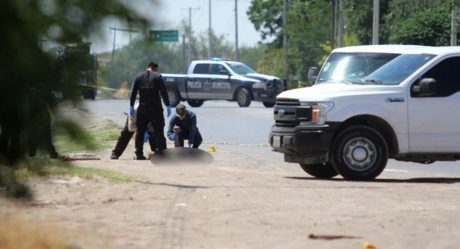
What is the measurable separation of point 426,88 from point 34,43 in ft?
31.9

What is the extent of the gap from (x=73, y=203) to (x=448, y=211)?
393 centimetres

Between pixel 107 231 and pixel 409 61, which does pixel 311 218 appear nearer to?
pixel 107 231

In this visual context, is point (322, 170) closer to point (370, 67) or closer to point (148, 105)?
point (370, 67)

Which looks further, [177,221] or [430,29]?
[430,29]

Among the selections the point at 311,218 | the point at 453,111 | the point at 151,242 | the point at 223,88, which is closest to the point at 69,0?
the point at 151,242

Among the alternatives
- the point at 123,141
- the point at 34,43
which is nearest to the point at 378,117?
the point at 123,141

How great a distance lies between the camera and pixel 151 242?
9180 millimetres

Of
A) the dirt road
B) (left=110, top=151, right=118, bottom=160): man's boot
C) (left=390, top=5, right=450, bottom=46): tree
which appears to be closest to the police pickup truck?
(left=390, top=5, right=450, bottom=46): tree

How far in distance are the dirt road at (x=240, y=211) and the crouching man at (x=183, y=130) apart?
4227 millimetres

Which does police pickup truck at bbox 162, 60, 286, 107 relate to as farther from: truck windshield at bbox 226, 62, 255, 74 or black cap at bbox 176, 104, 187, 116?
black cap at bbox 176, 104, 187, 116

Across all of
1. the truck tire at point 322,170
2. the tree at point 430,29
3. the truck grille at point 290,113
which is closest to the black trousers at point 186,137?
the truck tire at point 322,170

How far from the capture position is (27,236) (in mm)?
8359

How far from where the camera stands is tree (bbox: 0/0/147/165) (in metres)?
6.12

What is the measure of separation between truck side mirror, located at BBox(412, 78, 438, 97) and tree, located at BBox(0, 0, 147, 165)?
9383 millimetres
